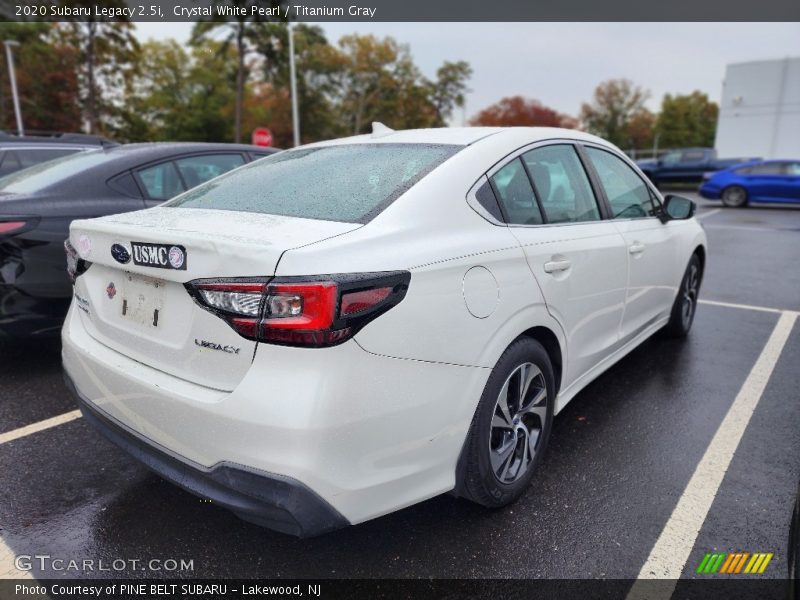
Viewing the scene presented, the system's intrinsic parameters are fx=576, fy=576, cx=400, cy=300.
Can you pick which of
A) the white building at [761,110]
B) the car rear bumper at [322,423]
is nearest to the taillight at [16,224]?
the car rear bumper at [322,423]

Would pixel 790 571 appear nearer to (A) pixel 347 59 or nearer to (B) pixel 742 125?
(B) pixel 742 125

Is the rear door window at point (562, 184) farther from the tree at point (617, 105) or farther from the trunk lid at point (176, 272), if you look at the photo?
the tree at point (617, 105)

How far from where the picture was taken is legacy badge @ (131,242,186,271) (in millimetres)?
1847


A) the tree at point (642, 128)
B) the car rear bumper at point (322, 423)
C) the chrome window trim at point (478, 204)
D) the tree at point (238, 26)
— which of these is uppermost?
the tree at point (238, 26)

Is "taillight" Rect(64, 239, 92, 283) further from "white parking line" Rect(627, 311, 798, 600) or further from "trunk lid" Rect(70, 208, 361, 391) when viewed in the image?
"white parking line" Rect(627, 311, 798, 600)

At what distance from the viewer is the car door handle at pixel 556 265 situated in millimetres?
2475

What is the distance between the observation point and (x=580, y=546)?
2.24 m

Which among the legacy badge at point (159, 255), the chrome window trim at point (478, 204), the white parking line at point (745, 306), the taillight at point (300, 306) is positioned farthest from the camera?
the white parking line at point (745, 306)

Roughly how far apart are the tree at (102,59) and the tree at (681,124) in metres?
52.0

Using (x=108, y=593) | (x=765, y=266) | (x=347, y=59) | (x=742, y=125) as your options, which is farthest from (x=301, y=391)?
(x=347, y=59)

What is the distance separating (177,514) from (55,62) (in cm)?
4081

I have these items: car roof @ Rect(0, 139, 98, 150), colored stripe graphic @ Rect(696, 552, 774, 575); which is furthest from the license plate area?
car roof @ Rect(0, 139, 98, 150)
